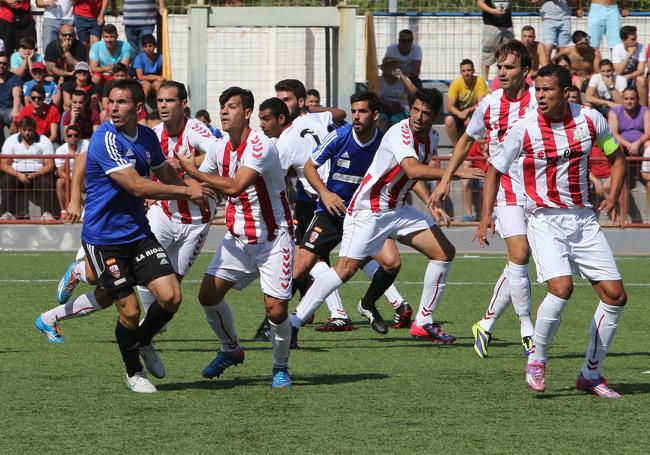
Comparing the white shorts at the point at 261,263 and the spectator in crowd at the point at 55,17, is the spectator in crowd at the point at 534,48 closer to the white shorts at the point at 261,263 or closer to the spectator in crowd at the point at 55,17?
the spectator in crowd at the point at 55,17

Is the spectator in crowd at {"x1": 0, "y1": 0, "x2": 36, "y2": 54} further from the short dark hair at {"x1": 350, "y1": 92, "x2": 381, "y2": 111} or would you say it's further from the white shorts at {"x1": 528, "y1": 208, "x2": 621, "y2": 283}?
the white shorts at {"x1": 528, "y1": 208, "x2": 621, "y2": 283}

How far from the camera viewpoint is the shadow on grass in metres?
7.92

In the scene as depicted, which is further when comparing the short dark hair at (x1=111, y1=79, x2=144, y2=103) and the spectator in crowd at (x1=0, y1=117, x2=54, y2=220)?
the spectator in crowd at (x1=0, y1=117, x2=54, y2=220)

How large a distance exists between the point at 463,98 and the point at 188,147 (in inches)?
431

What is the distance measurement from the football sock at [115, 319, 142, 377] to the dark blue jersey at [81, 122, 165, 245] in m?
0.54

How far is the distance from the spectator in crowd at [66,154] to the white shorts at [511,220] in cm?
895

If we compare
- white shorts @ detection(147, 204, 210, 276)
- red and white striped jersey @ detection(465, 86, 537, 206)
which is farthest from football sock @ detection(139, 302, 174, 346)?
red and white striped jersey @ detection(465, 86, 537, 206)

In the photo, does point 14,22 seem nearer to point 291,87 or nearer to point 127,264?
point 291,87

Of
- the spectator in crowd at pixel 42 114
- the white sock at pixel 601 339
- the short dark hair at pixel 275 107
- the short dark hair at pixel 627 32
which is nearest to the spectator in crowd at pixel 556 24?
the short dark hair at pixel 627 32

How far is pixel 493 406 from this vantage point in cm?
721

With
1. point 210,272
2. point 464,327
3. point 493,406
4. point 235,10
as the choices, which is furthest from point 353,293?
point 235,10

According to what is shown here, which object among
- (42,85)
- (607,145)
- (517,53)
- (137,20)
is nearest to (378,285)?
(517,53)

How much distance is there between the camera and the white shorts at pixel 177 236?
9656 mm

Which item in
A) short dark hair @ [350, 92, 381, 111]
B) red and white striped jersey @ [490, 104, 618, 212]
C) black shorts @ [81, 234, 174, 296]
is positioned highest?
short dark hair @ [350, 92, 381, 111]
